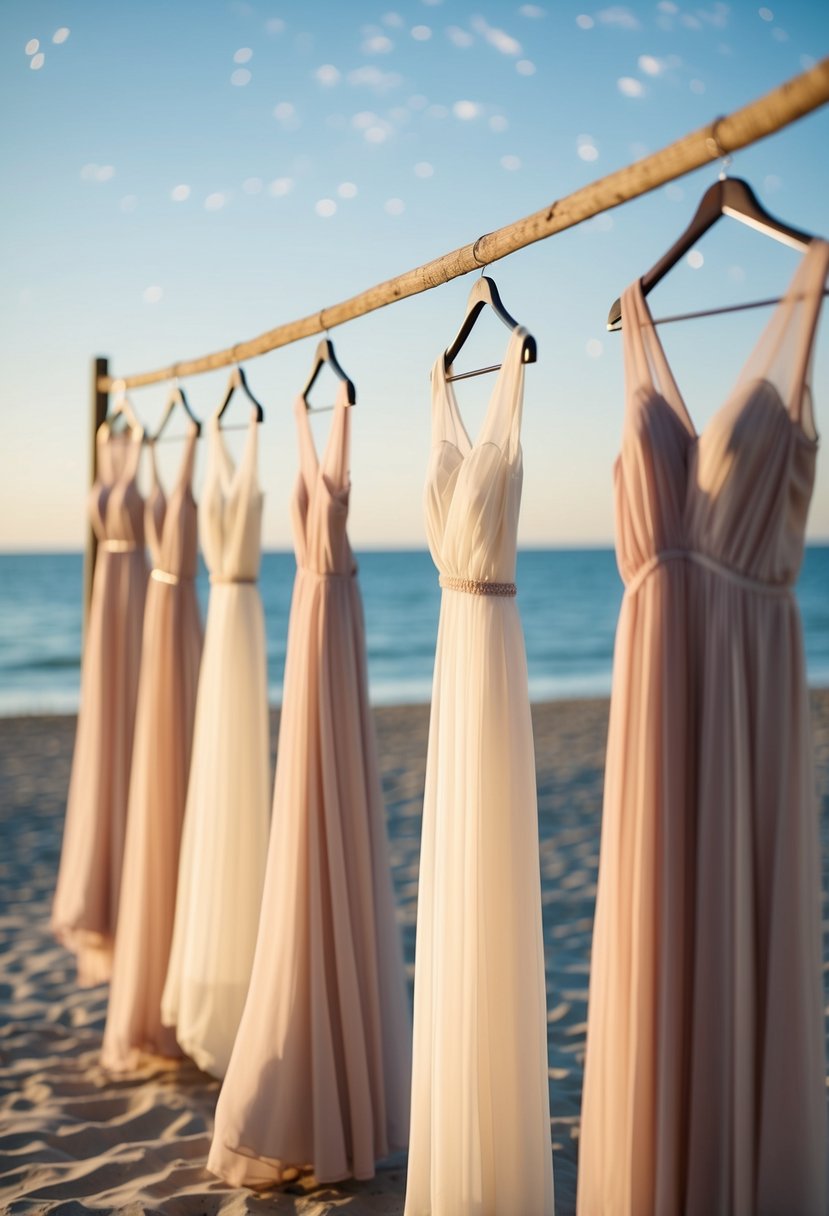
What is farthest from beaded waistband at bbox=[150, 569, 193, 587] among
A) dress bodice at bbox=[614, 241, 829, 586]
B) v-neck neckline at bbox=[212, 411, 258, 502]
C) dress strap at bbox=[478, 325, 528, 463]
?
dress bodice at bbox=[614, 241, 829, 586]

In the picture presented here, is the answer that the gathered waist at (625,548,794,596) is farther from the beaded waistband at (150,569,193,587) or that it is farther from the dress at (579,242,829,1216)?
the beaded waistband at (150,569,193,587)

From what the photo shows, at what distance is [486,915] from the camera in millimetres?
1979

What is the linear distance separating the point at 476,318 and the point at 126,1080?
2.56 m

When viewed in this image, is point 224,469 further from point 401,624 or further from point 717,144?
point 401,624

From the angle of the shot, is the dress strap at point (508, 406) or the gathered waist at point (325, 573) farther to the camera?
the gathered waist at point (325, 573)

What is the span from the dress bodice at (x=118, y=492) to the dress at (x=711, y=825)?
2628mm

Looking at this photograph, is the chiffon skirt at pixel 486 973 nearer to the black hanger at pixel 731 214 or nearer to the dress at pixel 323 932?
the dress at pixel 323 932

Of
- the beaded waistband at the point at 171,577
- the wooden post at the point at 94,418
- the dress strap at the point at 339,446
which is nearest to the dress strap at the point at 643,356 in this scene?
the dress strap at the point at 339,446

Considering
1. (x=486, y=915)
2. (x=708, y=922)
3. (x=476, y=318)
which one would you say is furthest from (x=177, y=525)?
(x=708, y=922)

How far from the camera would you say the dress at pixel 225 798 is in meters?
3.04

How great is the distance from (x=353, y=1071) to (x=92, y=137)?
46.5ft

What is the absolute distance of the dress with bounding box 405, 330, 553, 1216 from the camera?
1967mm

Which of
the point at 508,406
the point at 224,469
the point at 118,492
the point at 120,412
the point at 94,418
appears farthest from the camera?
the point at 94,418

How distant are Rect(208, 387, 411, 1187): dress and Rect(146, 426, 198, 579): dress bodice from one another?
0.83 meters
